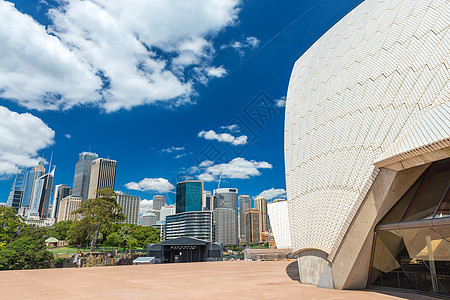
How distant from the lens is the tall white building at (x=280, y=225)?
35.6m

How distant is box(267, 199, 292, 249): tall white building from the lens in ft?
117

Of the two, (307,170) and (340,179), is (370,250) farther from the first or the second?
(307,170)

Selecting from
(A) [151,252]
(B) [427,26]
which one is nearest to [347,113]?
(B) [427,26]

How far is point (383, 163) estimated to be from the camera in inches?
440

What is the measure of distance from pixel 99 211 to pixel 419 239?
4198 centimetres

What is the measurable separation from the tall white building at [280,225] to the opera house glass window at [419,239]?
23543 mm

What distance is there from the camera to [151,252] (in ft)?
132

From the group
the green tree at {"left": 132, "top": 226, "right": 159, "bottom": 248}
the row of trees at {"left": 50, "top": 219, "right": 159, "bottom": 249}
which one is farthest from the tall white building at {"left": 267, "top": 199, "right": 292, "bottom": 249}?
the green tree at {"left": 132, "top": 226, "right": 159, "bottom": 248}

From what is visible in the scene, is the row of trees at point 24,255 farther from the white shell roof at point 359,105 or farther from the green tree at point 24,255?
the white shell roof at point 359,105

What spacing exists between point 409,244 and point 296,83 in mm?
13628

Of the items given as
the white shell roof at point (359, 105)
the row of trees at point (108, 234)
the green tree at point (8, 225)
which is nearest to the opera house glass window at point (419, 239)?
the white shell roof at point (359, 105)

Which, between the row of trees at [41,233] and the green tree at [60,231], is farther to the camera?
the green tree at [60,231]

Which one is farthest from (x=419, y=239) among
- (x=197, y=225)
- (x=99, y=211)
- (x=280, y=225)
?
(x=197, y=225)

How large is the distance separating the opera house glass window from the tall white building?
2354 cm
